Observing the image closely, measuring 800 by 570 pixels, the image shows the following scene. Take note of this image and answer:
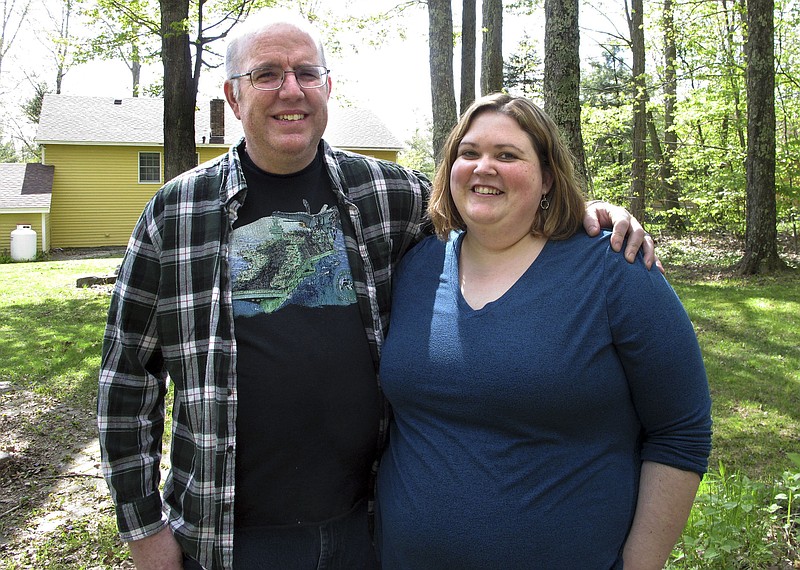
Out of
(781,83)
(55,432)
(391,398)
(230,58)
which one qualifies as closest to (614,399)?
(391,398)

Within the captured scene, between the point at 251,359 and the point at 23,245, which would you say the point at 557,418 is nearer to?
the point at 251,359

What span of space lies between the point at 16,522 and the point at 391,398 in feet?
11.2

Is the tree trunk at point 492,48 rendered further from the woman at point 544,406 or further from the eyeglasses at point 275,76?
the woman at point 544,406

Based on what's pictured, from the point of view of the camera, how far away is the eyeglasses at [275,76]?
7.16ft

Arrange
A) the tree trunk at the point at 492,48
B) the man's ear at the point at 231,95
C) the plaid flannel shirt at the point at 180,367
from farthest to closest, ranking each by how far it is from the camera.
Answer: the tree trunk at the point at 492,48
the man's ear at the point at 231,95
the plaid flannel shirt at the point at 180,367

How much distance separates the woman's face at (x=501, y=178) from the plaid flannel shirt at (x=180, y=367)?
23.4 inches

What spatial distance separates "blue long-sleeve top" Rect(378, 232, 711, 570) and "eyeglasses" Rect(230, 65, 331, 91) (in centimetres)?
99

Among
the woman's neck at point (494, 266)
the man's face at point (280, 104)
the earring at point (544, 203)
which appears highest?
the man's face at point (280, 104)

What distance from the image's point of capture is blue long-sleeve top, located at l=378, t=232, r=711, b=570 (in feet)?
5.88

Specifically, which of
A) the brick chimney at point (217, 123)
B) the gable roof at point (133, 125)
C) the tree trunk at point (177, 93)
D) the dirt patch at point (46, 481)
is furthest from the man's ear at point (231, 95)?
the brick chimney at point (217, 123)

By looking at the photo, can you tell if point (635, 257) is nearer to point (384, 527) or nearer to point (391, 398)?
point (391, 398)

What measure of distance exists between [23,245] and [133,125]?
289 inches

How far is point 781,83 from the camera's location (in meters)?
13.5

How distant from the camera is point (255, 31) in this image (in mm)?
2199
